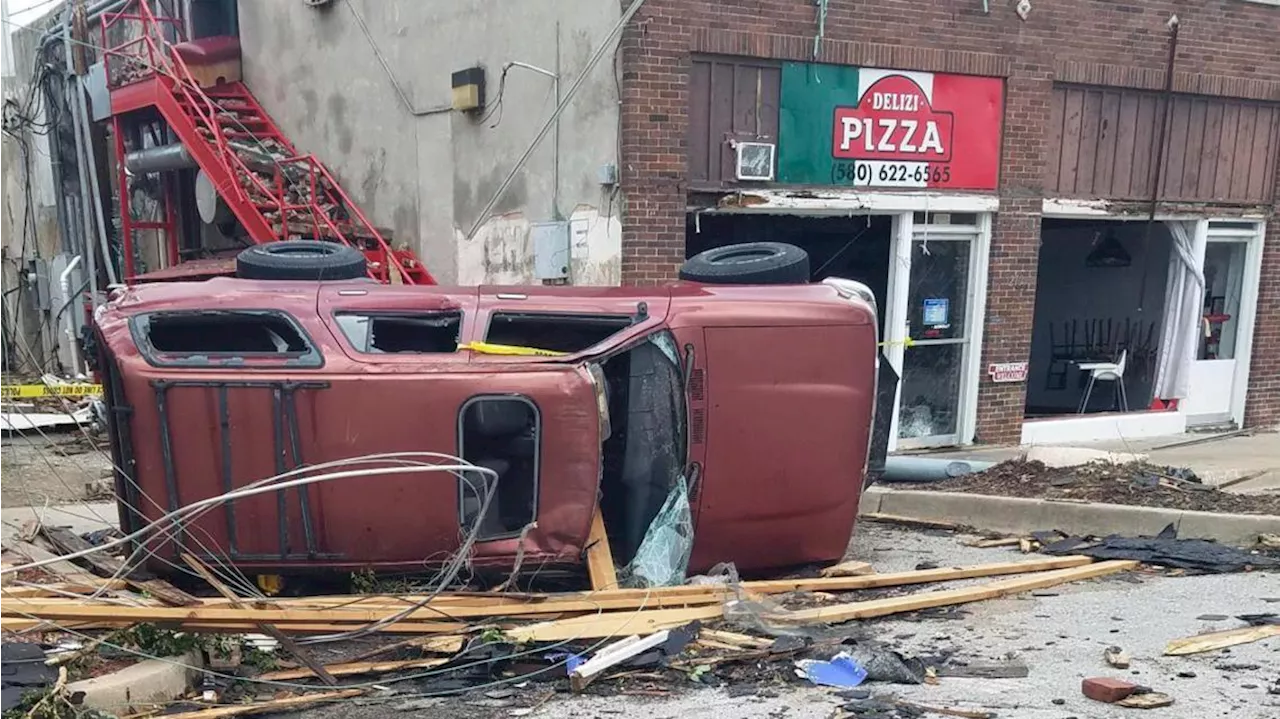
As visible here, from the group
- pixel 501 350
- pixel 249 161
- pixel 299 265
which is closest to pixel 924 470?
pixel 501 350

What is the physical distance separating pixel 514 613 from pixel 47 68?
53.2 feet

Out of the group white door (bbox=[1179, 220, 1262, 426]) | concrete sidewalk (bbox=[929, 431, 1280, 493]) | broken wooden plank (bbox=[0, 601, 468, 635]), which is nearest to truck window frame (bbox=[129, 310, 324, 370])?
broken wooden plank (bbox=[0, 601, 468, 635])

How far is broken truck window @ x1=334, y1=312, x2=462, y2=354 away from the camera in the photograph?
5.06 metres

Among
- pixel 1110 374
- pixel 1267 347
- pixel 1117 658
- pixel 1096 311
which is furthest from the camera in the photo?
pixel 1096 311

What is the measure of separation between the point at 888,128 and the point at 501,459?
20.0ft

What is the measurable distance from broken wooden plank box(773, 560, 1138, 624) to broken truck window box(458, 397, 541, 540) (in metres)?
1.40

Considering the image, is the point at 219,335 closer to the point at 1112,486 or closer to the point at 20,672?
the point at 20,672

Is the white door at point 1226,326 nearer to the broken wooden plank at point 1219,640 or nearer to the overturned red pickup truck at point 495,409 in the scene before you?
the broken wooden plank at point 1219,640

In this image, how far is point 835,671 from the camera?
4.17 metres

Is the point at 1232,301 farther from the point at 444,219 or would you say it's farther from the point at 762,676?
the point at 762,676

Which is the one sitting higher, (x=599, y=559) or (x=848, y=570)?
(x=599, y=559)

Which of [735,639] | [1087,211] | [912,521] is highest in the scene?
[1087,211]

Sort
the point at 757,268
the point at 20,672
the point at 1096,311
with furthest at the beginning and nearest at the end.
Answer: the point at 1096,311
the point at 757,268
the point at 20,672

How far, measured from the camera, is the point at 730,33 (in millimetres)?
8758
